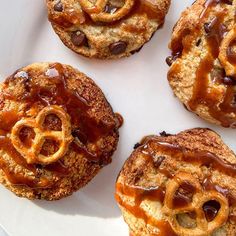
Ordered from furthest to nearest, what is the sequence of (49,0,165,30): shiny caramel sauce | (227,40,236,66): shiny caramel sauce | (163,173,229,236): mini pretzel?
(49,0,165,30): shiny caramel sauce, (227,40,236,66): shiny caramel sauce, (163,173,229,236): mini pretzel

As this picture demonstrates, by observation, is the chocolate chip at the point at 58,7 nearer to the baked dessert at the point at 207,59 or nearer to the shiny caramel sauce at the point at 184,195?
the baked dessert at the point at 207,59

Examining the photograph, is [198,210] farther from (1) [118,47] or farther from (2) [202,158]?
(1) [118,47]

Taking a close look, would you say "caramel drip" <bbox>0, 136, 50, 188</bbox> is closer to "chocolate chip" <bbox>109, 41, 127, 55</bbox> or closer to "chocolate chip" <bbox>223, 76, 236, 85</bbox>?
"chocolate chip" <bbox>109, 41, 127, 55</bbox>

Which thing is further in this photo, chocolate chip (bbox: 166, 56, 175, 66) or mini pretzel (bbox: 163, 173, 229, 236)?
chocolate chip (bbox: 166, 56, 175, 66)

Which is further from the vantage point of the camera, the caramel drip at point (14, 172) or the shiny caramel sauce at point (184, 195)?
the caramel drip at point (14, 172)

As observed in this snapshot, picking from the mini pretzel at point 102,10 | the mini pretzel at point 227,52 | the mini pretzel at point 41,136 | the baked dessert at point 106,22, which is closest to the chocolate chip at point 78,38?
the baked dessert at point 106,22

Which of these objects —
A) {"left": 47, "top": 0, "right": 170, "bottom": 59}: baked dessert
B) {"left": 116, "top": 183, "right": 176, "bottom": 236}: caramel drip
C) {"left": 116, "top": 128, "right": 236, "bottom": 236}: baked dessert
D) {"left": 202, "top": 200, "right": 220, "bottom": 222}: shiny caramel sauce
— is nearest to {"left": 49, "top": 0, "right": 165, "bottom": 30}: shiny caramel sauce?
{"left": 47, "top": 0, "right": 170, "bottom": 59}: baked dessert

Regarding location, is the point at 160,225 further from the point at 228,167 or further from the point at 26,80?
the point at 26,80
